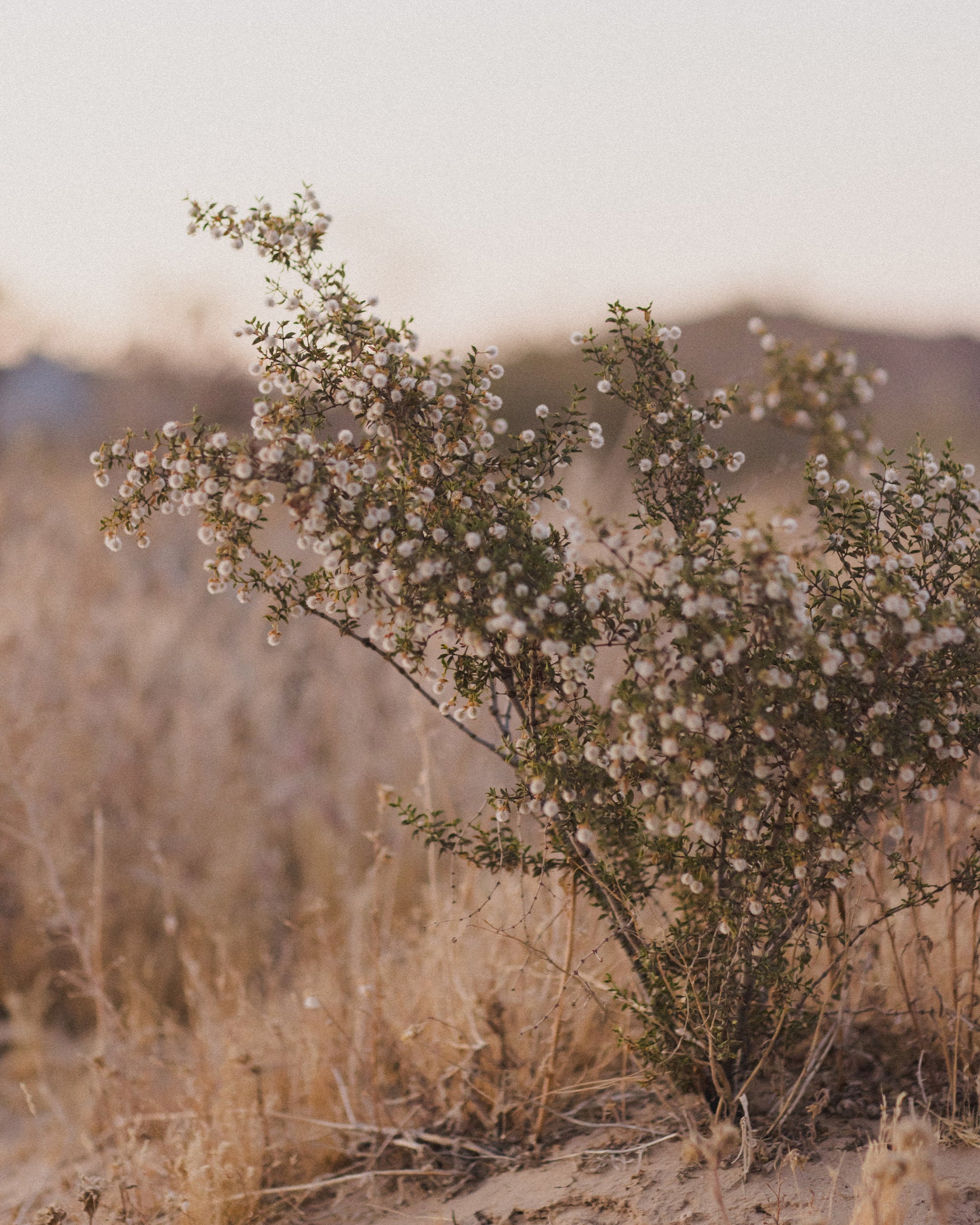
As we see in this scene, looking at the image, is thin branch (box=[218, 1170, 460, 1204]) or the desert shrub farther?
thin branch (box=[218, 1170, 460, 1204])

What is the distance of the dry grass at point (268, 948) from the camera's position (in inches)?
96.7

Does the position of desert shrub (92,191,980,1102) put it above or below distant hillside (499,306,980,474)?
below

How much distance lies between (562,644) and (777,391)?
51 cm

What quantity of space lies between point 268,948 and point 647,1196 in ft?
6.39

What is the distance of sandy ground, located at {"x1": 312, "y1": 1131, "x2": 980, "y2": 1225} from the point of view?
1982 mm

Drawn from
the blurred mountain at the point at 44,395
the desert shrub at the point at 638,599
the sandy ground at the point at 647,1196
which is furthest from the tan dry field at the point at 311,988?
the blurred mountain at the point at 44,395

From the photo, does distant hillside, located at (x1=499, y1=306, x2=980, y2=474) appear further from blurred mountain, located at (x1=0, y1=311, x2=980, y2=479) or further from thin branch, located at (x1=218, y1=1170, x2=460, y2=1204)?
thin branch, located at (x1=218, y1=1170, x2=460, y2=1204)

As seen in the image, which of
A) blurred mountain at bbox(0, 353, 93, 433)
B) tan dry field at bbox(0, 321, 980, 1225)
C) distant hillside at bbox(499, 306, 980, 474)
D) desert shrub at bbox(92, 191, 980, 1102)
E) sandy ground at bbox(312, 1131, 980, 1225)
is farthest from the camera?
distant hillside at bbox(499, 306, 980, 474)

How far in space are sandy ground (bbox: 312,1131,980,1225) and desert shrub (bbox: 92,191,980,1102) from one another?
206 millimetres

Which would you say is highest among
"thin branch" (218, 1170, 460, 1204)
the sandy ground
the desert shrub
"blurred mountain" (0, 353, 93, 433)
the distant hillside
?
the distant hillside

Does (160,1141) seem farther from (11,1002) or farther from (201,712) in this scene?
(201,712)

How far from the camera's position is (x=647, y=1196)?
2.13m

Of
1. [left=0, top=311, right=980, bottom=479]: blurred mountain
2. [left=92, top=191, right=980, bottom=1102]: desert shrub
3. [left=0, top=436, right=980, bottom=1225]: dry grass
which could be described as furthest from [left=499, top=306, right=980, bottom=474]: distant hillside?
[left=92, top=191, right=980, bottom=1102]: desert shrub

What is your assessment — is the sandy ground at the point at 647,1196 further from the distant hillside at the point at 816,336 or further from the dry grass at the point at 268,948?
the distant hillside at the point at 816,336
